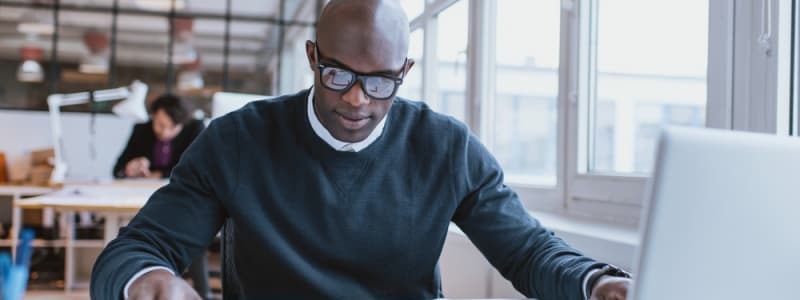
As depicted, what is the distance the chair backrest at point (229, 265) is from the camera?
1.31 m

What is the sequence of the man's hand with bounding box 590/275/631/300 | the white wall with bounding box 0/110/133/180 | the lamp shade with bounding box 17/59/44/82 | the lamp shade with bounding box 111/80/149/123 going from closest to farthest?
1. the man's hand with bounding box 590/275/631/300
2. the lamp shade with bounding box 111/80/149/123
3. the white wall with bounding box 0/110/133/180
4. the lamp shade with bounding box 17/59/44/82

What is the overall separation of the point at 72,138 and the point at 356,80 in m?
6.75

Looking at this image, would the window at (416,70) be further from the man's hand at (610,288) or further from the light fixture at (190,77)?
the light fixture at (190,77)

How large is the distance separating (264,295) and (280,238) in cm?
11

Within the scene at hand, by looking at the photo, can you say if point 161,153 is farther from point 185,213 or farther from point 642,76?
point 185,213

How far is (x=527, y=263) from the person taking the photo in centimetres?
118

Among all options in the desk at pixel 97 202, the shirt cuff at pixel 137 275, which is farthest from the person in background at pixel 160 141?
the shirt cuff at pixel 137 275

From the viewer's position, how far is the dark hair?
164 inches

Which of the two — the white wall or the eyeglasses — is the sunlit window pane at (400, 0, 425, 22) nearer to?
the eyeglasses

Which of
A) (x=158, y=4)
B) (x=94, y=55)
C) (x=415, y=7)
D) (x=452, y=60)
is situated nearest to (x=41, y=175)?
(x=94, y=55)

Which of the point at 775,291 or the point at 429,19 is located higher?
the point at 429,19

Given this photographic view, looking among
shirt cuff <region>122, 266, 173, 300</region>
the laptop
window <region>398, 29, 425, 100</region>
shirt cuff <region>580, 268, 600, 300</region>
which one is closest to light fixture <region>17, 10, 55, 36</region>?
window <region>398, 29, 425, 100</region>

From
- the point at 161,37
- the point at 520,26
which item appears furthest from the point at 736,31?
the point at 161,37

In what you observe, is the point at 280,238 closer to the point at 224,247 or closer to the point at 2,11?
the point at 224,247
